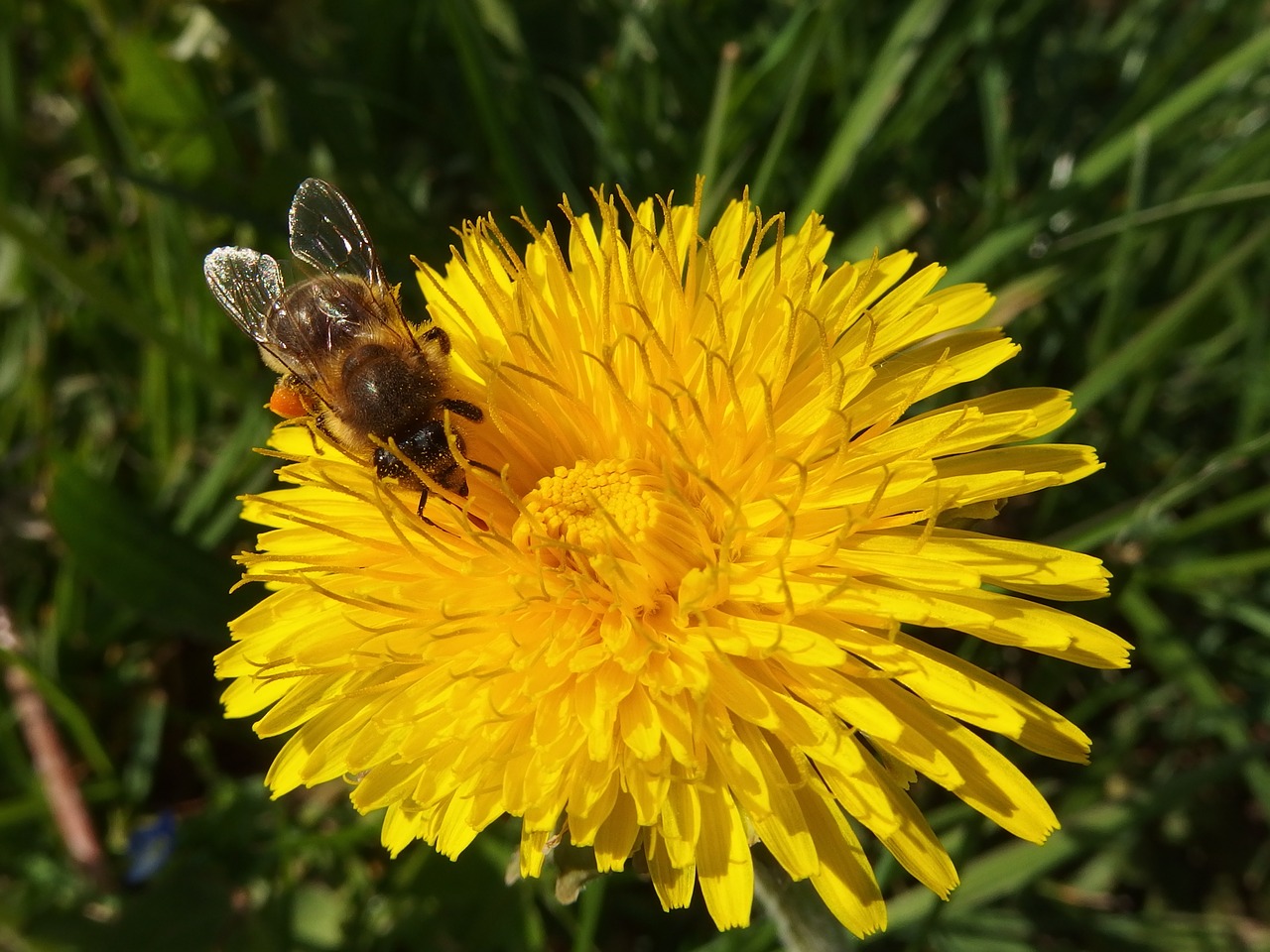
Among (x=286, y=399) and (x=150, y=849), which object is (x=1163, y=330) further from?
(x=150, y=849)

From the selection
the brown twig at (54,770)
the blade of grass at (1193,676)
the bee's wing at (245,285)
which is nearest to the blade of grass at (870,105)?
the blade of grass at (1193,676)

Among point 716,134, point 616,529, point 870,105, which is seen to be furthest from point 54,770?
point 870,105

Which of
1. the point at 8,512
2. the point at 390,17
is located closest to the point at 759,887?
the point at 8,512

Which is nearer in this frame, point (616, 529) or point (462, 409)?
point (616, 529)

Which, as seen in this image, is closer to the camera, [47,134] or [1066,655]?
[1066,655]

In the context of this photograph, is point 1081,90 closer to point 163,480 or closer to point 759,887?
point 759,887

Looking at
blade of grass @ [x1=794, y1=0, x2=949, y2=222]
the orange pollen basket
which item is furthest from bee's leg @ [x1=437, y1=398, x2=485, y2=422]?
blade of grass @ [x1=794, y1=0, x2=949, y2=222]

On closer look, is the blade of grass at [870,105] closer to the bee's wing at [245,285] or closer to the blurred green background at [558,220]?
the blurred green background at [558,220]
